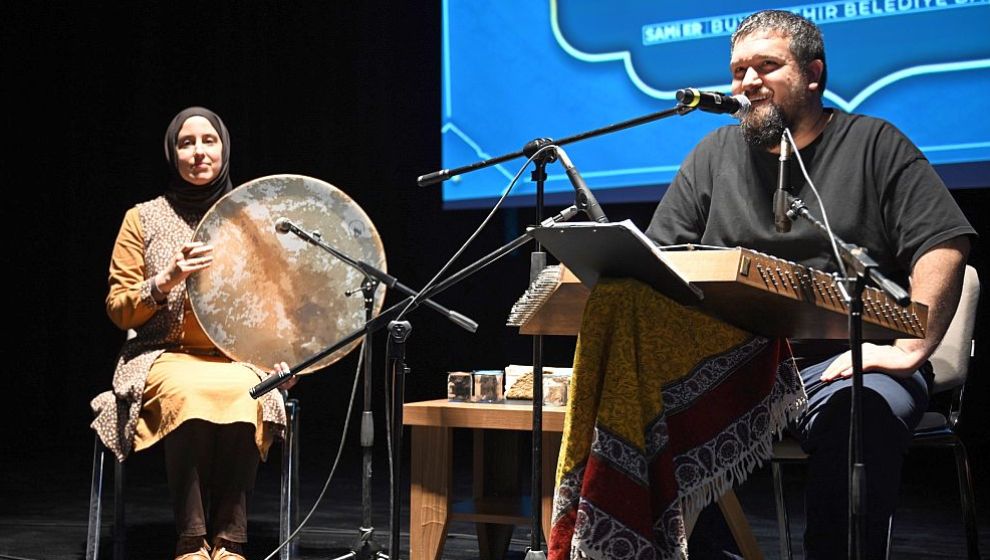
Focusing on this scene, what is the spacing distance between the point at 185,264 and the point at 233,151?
9.18ft

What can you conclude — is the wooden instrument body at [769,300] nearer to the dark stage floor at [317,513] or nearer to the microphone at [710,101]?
the microphone at [710,101]

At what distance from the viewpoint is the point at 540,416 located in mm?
2209

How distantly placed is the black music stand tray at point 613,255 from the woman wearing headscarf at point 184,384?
1.45m

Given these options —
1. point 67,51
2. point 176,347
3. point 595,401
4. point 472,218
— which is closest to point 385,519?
point 176,347

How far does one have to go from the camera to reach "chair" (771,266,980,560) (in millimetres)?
2518

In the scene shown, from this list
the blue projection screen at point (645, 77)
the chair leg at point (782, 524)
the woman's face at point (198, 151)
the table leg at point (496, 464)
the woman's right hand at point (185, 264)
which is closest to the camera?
the chair leg at point (782, 524)

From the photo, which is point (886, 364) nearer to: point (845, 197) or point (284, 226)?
point (845, 197)

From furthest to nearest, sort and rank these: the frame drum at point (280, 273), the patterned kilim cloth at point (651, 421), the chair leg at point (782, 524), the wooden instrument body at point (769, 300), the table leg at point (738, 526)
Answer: the frame drum at point (280, 273) < the chair leg at point (782, 524) < the table leg at point (738, 526) < the patterned kilim cloth at point (651, 421) < the wooden instrument body at point (769, 300)

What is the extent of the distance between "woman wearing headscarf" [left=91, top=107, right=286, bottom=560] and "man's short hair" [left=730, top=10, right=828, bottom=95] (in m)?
1.62

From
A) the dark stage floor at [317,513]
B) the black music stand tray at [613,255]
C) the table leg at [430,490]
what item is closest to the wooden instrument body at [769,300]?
the black music stand tray at [613,255]

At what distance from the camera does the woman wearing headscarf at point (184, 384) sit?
9.83 ft

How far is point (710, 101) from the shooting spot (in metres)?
2.06

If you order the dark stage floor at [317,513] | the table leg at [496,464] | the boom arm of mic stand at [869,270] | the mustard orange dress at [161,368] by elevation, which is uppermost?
the boom arm of mic stand at [869,270]

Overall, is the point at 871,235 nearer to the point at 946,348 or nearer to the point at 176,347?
the point at 946,348
